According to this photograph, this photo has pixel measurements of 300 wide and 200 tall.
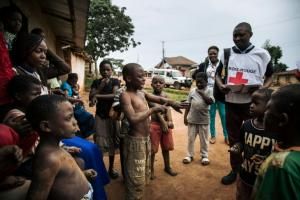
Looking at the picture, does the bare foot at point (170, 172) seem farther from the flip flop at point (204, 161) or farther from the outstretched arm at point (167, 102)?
the outstretched arm at point (167, 102)

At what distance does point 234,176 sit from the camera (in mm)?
3922

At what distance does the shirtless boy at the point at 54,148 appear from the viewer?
4.98 feet

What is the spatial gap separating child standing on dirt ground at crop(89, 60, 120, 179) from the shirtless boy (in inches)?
92.8

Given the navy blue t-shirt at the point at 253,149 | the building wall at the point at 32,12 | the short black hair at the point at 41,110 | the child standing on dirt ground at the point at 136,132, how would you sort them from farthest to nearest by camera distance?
1. the building wall at the point at 32,12
2. the child standing on dirt ground at the point at 136,132
3. the navy blue t-shirt at the point at 253,149
4. the short black hair at the point at 41,110

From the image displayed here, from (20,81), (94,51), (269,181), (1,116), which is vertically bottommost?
(269,181)

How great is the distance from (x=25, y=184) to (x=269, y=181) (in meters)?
1.42

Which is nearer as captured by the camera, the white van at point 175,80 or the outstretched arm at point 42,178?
the outstretched arm at point 42,178

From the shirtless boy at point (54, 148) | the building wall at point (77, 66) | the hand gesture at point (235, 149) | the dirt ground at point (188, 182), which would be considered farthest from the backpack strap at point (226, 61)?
the building wall at point (77, 66)

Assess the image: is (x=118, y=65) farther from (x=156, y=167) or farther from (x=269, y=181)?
(x=269, y=181)

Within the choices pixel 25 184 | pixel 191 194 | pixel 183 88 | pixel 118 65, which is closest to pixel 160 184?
pixel 191 194

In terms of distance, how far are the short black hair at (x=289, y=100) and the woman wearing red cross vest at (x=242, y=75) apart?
2.06 metres

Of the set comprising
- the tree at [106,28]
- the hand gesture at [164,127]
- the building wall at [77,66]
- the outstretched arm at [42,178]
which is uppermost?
the tree at [106,28]

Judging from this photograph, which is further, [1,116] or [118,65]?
[118,65]

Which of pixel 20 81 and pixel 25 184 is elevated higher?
pixel 20 81
